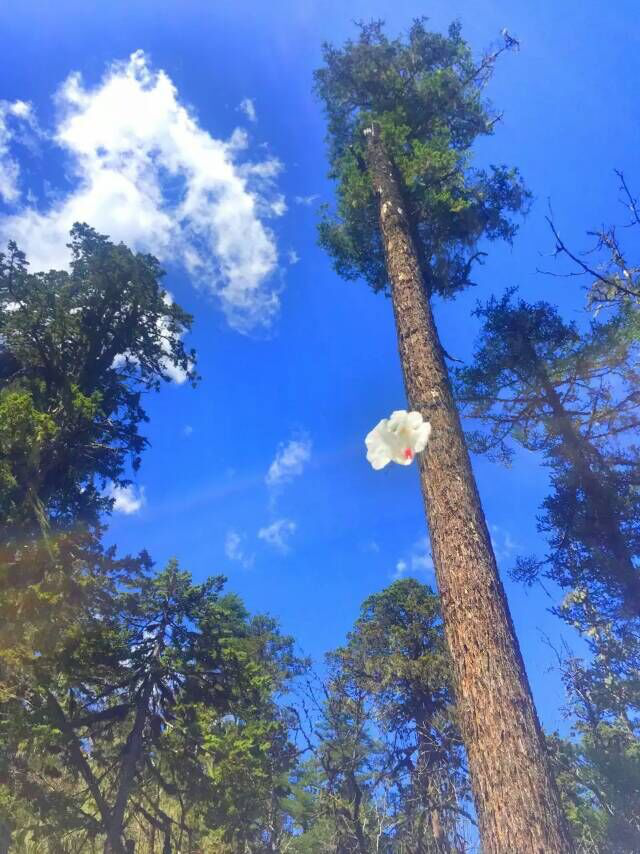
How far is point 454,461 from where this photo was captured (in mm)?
3717

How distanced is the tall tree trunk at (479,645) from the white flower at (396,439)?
3.81ft

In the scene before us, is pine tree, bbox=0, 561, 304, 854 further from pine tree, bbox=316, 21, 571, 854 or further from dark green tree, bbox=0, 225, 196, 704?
pine tree, bbox=316, 21, 571, 854

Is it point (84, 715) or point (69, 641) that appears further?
point (84, 715)

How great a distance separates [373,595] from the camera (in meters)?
16.6

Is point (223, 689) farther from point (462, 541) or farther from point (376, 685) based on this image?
point (462, 541)

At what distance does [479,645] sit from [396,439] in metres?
1.40

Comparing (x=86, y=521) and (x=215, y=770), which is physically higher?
(x=86, y=521)

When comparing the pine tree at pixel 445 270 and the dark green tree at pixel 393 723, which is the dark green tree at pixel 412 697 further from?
the pine tree at pixel 445 270

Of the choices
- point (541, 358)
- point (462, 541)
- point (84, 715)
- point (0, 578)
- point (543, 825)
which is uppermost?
point (541, 358)

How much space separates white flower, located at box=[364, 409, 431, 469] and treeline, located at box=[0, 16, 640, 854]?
3.82 feet

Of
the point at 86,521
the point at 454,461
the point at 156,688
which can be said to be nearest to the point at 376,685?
the point at 156,688

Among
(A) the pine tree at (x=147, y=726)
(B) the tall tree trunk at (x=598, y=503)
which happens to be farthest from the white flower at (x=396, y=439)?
(A) the pine tree at (x=147, y=726)

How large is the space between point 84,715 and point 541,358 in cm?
1405

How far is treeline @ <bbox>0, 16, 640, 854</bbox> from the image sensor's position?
384 cm
